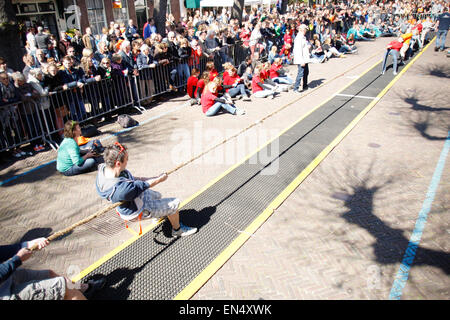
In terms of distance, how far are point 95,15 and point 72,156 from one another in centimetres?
1807

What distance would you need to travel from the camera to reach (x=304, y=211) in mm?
5430

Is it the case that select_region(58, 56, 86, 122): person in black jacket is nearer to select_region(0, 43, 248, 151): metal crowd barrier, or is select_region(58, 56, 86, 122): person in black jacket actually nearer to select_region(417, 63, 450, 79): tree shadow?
select_region(0, 43, 248, 151): metal crowd barrier

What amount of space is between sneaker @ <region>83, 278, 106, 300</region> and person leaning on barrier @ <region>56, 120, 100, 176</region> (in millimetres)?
3307

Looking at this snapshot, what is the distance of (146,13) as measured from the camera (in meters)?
24.3

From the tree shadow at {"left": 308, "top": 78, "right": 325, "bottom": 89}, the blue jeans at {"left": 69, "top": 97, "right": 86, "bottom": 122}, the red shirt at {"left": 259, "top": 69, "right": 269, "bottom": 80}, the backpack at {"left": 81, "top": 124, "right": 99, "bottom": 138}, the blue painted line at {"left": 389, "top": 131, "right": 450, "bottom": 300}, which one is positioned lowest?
the blue painted line at {"left": 389, "top": 131, "right": 450, "bottom": 300}

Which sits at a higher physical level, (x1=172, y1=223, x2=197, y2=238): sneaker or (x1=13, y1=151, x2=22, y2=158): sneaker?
(x1=13, y1=151, x2=22, y2=158): sneaker

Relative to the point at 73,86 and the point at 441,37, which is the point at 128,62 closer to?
the point at 73,86

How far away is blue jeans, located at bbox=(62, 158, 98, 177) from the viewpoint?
672 centimetres

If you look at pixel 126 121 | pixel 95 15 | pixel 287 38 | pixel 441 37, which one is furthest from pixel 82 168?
pixel 441 37

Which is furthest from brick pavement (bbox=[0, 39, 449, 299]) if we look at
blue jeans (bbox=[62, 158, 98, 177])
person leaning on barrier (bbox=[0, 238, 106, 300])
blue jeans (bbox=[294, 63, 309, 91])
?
blue jeans (bbox=[294, 63, 309, 91])

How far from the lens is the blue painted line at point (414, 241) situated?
394 centimetres

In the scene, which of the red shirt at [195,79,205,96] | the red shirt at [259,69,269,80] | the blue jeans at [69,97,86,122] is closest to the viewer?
the blue jeans at [69,97,86,122]
